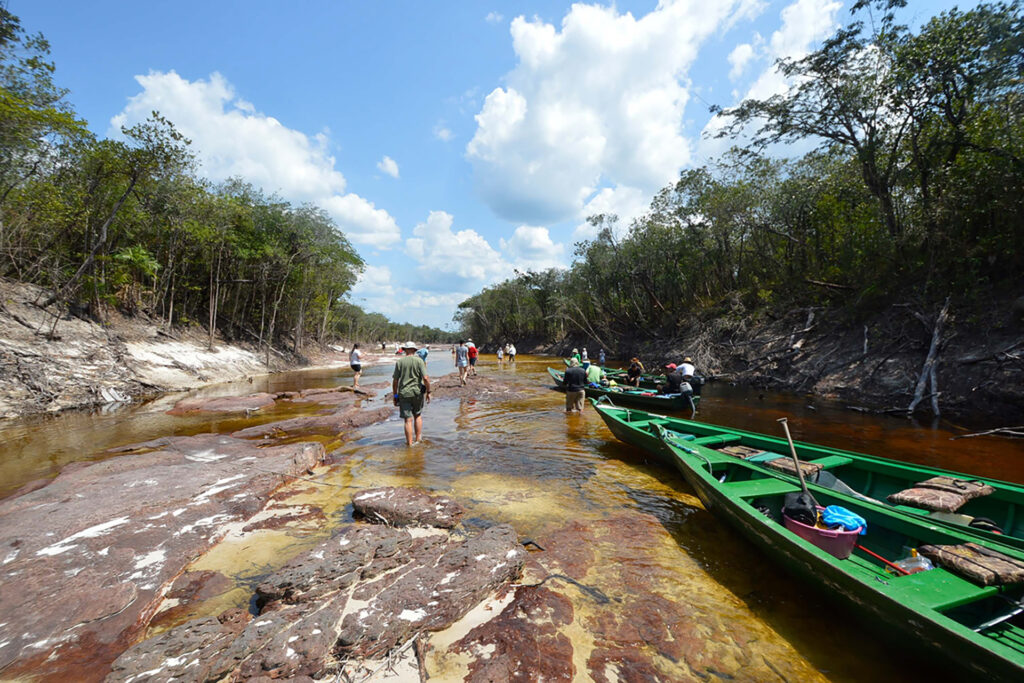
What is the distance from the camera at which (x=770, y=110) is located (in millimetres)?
17188

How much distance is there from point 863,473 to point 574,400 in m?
6.89

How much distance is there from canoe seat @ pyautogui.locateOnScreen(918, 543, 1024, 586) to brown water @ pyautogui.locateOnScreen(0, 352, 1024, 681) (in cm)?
90

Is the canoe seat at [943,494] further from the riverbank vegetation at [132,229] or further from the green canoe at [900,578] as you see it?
the riverbank vegetation at [132,229]

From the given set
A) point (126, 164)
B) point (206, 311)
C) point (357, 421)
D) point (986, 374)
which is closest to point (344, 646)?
point (357, 421)

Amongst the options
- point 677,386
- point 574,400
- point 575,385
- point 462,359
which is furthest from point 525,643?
point 462,359

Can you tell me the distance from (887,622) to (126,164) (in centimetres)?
2425

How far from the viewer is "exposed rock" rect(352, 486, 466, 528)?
180 inches

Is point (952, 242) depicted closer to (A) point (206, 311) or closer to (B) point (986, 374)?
(B) point (986, 374)

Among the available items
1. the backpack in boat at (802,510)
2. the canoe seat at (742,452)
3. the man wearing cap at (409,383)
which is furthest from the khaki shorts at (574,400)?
the backpack in boat at (802,510)

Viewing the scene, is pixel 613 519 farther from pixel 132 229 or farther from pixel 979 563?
pixel 132 229

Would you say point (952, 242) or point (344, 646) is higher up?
point (952, 242)

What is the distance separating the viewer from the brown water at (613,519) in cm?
287

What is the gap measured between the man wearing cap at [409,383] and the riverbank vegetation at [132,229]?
14.6 metres

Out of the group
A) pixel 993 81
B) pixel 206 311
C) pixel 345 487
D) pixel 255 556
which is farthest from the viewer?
pixel 206 311
